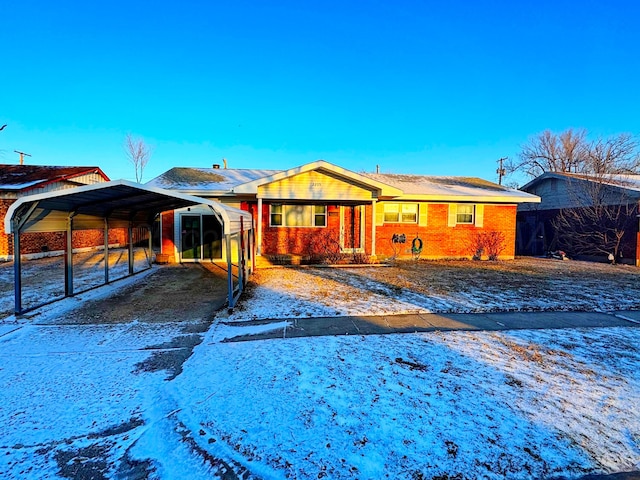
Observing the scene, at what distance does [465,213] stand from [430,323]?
1102 cm

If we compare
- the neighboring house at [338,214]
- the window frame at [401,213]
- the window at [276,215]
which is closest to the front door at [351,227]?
the neighboring house at [338,214]

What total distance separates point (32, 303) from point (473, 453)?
8.35 m

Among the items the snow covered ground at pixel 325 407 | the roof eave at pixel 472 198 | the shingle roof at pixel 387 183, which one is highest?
the shingle roof at pixel 387 183

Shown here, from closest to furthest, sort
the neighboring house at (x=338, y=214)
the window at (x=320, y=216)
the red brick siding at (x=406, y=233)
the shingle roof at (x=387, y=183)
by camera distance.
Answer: the neighboring house at (x=338, y=214)
the shingle roof at (x=387, y=183)
the red brick siding at (x=406, y=233)
the window at (x=320, y=216)

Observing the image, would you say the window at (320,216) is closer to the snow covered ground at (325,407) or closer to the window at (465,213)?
the window at (465,213)

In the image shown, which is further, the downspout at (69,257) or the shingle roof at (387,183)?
the shingle roof at (387,183)

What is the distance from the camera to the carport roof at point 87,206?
5.77 m

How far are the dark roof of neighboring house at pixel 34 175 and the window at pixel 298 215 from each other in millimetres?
10064

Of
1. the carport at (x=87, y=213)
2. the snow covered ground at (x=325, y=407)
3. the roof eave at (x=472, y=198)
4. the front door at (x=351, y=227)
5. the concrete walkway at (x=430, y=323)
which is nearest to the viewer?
the snow covered ground at (x=325, y=407)

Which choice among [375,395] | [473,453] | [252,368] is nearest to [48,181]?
[252,368]

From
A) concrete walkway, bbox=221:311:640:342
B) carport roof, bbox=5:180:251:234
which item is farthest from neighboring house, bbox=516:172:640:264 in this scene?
carport roof, bbox=5:180:251:234

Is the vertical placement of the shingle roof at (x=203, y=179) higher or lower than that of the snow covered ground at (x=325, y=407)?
higher

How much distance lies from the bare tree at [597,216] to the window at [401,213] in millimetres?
7469

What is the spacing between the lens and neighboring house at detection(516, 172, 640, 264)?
13.4 meters
